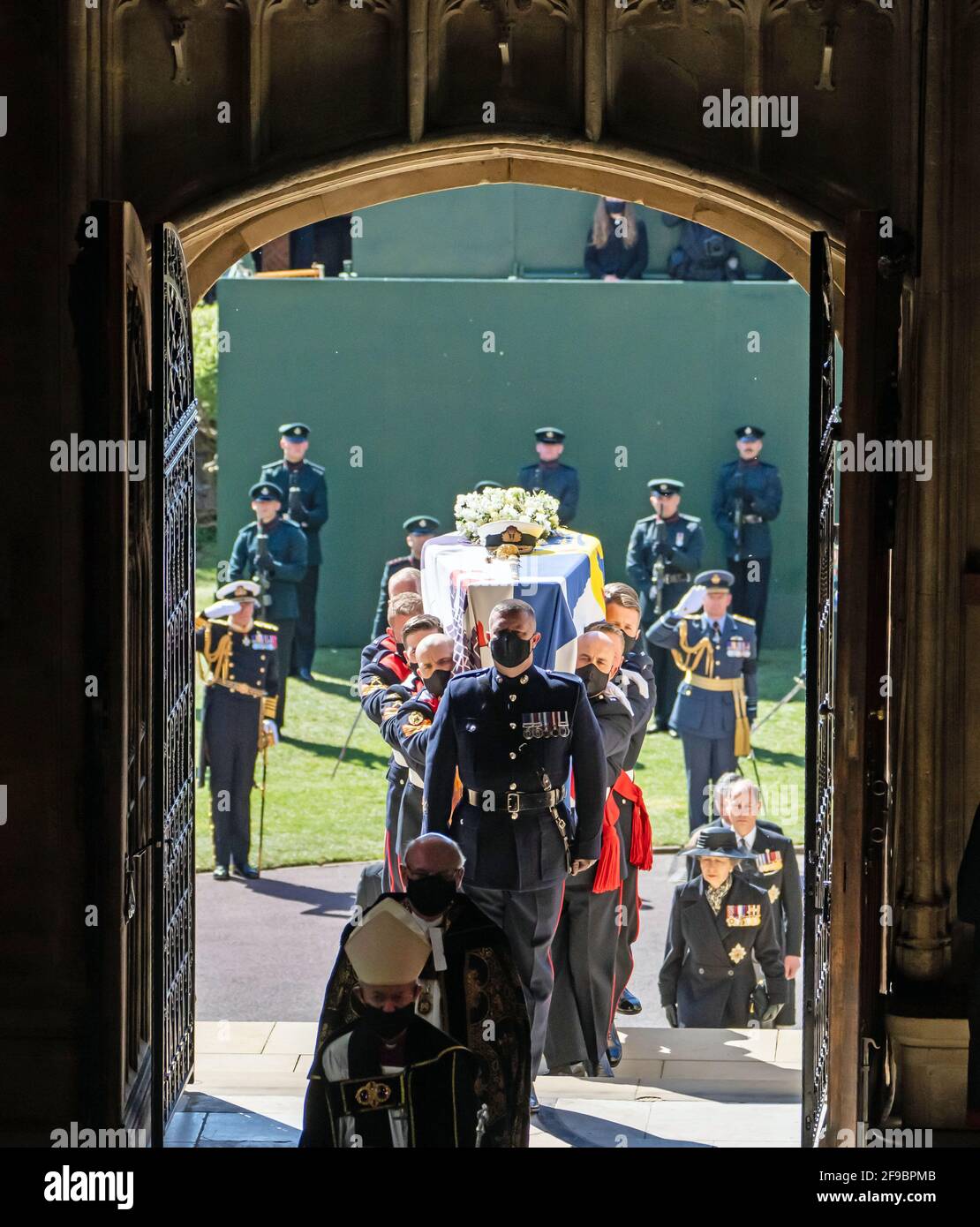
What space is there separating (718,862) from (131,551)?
8.33 feet

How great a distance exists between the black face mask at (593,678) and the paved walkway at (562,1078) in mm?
1317

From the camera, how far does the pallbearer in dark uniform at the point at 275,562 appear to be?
13.4 metres

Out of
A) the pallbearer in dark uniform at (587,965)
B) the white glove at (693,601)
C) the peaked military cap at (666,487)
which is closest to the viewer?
the pallbearer in dark uniform at (587,965)

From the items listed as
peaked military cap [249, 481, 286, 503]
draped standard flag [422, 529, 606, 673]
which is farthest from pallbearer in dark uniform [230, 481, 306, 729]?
draped standard flag [422, 529, 606, 673]

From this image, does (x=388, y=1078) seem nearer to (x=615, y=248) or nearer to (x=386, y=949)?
(x=386, y=949)

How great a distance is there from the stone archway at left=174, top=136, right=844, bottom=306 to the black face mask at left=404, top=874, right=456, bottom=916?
2189 millimetres

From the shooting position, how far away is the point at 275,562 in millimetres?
13891

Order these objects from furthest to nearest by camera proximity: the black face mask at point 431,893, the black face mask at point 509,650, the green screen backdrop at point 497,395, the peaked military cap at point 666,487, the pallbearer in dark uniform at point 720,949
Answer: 1. the green screen backdrop at point 497,395
2. the peaked military cap at point 666,487
3. the pallbearer in dark uniform at point 720,949
4. the black face mask at point 509,650
5. the black face mask at point 431,893

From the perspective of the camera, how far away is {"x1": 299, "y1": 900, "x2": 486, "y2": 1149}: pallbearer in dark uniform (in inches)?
178

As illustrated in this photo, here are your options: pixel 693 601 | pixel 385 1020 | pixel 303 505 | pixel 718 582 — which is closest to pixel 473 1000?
pixel 385 1020

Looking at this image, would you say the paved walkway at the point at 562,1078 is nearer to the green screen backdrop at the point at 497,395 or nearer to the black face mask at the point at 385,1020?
the black face mask at the point at 385,1020

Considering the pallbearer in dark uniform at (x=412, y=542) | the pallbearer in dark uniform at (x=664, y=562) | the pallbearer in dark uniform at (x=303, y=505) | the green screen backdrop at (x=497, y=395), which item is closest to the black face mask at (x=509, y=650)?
the pallbearer in dark uniform at (x=412, y=542)

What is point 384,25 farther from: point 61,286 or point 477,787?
point 477,787

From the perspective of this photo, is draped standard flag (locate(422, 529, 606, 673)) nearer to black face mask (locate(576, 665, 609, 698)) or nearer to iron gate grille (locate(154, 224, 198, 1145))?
black face mask (locate(576, 665, 609, 698))
